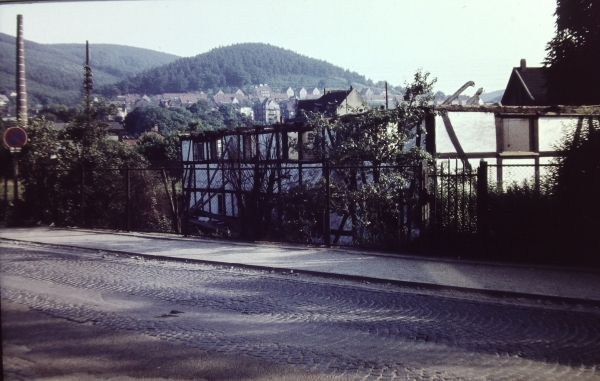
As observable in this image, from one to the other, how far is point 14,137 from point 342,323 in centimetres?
1363

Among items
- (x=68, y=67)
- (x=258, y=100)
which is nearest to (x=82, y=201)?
(x=68, y=67)

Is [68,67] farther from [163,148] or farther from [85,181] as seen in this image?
[163,148]

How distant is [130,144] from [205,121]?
30.2 feet

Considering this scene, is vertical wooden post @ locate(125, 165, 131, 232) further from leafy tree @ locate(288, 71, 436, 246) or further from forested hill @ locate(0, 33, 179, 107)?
leafy tree @ locate(288, 71, 436, 246)

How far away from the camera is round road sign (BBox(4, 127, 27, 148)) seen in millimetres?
15688

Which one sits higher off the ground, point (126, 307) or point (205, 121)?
point (205, 121)

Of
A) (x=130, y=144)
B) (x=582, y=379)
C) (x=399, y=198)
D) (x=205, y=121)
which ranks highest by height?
(x=205, y=121)

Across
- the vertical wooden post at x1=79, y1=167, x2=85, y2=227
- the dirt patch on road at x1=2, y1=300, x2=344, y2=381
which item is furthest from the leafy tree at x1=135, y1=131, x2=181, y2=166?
the dirt patch on road at x1=2, y1=300, x2=344, y2=381

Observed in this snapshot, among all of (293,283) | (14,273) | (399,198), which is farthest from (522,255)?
(14,273)

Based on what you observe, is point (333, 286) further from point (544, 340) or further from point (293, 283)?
point (544, 340)

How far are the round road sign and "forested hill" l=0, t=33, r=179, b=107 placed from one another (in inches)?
40.6

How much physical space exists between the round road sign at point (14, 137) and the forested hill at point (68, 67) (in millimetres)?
1031

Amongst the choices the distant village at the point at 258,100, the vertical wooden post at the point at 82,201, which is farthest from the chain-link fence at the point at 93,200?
the distant village at the point at 258,100

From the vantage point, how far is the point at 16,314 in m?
6.76
